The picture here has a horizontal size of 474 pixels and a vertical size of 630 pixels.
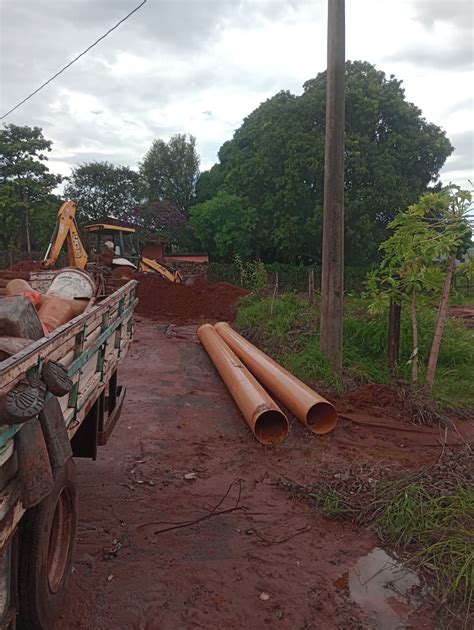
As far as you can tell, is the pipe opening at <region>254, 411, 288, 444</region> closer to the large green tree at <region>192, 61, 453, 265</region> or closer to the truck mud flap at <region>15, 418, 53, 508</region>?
the truck mud flap at <region>15, 418, 53, 508</region>

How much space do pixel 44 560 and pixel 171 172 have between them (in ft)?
128

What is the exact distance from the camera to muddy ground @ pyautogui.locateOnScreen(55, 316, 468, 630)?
290cm

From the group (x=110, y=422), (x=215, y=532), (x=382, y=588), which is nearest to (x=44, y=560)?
(x=215, y=532)

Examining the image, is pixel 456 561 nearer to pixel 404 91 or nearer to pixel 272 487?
pixel 272 487

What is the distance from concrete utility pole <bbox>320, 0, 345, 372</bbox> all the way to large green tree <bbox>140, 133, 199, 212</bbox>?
3112 cm

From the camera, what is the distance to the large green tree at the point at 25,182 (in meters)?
23.9

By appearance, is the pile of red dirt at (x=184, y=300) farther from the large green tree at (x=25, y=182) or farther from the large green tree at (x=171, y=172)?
the large green tree at (x=171, y=172)

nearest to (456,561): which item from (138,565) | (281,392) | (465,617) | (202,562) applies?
(465,617)

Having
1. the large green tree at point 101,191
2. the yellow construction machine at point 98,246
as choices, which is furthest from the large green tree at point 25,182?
the large green tree at point 101,191

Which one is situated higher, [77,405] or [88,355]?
[88,355]

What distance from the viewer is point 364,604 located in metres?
3.00

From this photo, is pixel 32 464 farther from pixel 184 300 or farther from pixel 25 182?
pixel 25 182

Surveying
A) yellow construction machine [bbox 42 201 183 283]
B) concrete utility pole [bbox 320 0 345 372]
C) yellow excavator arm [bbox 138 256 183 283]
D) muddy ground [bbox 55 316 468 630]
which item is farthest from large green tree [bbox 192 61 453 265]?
muddy ground [bbox 55 316 468 630]

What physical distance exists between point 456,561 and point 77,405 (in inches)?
99.7
